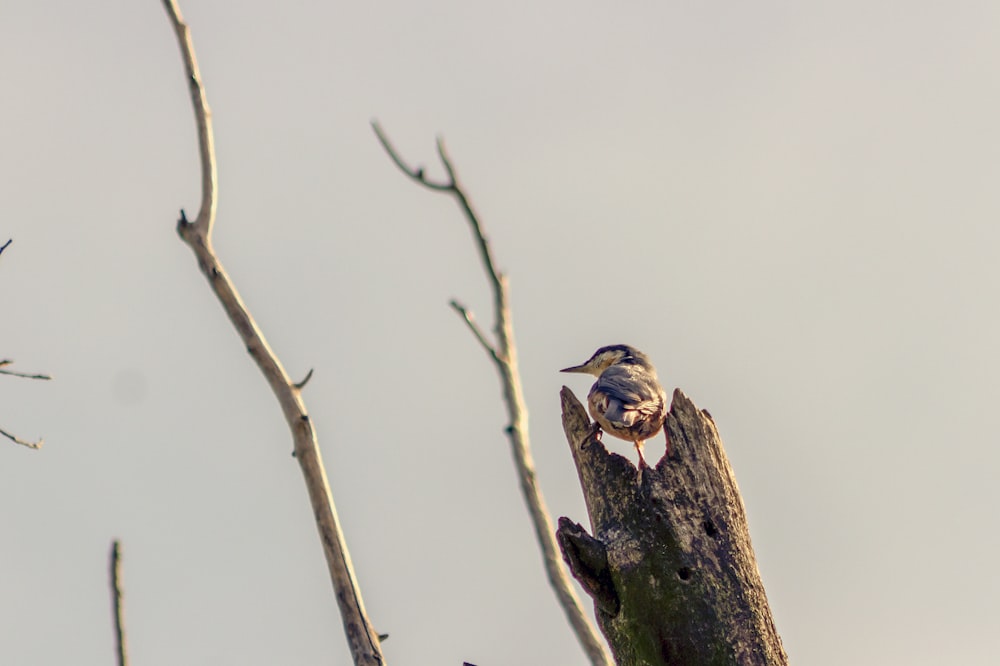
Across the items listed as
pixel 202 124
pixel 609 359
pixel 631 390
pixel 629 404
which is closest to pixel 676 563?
pixel 629 404

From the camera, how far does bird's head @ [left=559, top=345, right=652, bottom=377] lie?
10.5 metres

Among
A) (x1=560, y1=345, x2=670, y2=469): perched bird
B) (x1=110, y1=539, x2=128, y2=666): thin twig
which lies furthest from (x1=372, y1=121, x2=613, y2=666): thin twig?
(x1=110, y1=539, x2=128, y2=666): thin twig

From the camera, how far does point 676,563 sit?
6266 mm

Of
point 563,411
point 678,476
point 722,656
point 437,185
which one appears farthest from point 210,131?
point 722,656

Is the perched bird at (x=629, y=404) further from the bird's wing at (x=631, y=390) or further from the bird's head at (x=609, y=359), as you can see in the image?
the bird's head at (x=609, y=359)

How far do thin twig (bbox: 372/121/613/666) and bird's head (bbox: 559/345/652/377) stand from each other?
2004mm

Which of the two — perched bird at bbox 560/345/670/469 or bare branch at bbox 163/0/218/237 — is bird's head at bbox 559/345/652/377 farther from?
bare branch at bbox 163/0/218/237

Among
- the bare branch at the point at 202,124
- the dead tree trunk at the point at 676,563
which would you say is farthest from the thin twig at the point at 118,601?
the bare branch at the point at 202,124

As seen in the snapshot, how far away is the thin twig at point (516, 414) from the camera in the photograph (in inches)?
304

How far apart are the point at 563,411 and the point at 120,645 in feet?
13.4

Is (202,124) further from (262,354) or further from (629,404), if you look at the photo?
(629,404)

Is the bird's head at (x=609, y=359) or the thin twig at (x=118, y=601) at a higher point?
the bird's head at (x=609, y=359)

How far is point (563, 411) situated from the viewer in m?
7.55

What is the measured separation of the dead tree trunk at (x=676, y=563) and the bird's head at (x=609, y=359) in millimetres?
3727
